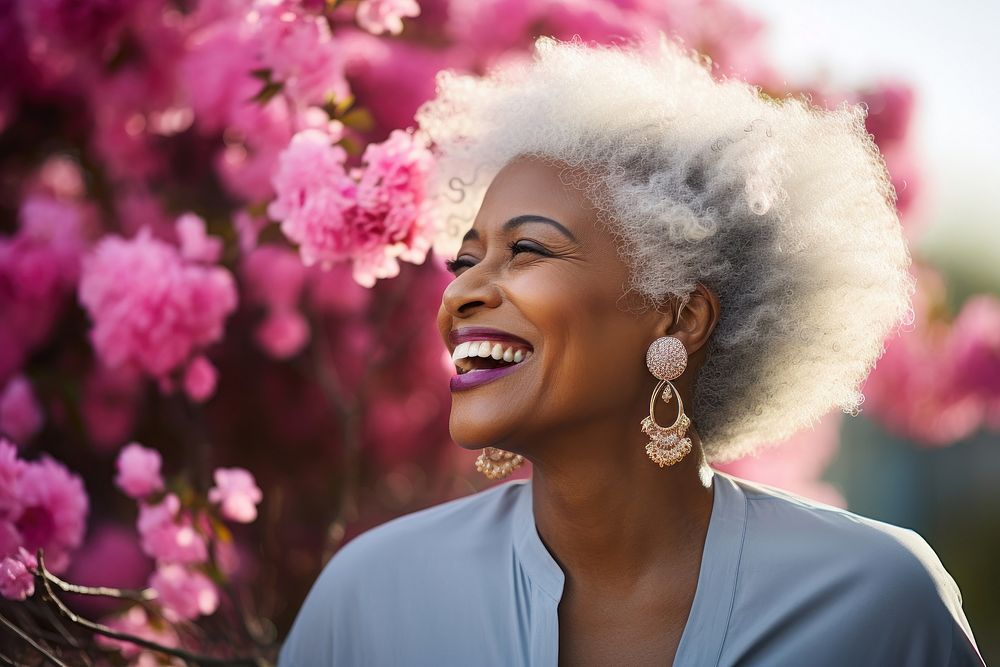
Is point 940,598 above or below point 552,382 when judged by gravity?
below

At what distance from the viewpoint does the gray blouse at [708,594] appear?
5.80 ft

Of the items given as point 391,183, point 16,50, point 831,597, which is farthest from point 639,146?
point 16,50

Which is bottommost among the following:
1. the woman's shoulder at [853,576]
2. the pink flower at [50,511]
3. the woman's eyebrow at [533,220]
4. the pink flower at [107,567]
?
the pink flower at [107,567]

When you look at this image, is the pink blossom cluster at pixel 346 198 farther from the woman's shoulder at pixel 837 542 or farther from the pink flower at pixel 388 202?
the woman's shoulder at pixel 837 542

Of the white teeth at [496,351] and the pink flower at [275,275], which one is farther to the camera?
the pink flower at [275,275]

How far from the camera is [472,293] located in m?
1.85

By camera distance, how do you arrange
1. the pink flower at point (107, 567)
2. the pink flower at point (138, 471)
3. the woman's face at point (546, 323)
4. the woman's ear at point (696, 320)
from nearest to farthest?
the woman's face at point (546, 323), the woman's ear at point (696, 320), the pink flower at point (138, 471), the pink flower at point (107, 567)

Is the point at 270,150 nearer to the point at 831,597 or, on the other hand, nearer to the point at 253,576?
the point at 253,576

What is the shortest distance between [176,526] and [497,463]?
0.78m

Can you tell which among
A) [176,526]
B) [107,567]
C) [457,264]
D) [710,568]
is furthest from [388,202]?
[107,567]

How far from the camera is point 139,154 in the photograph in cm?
273

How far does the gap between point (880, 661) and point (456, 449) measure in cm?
181

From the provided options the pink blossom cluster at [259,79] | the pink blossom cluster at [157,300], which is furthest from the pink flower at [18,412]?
the pink blossom cluster at [259,79]

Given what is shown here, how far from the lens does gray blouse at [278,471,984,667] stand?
177 centimetres
